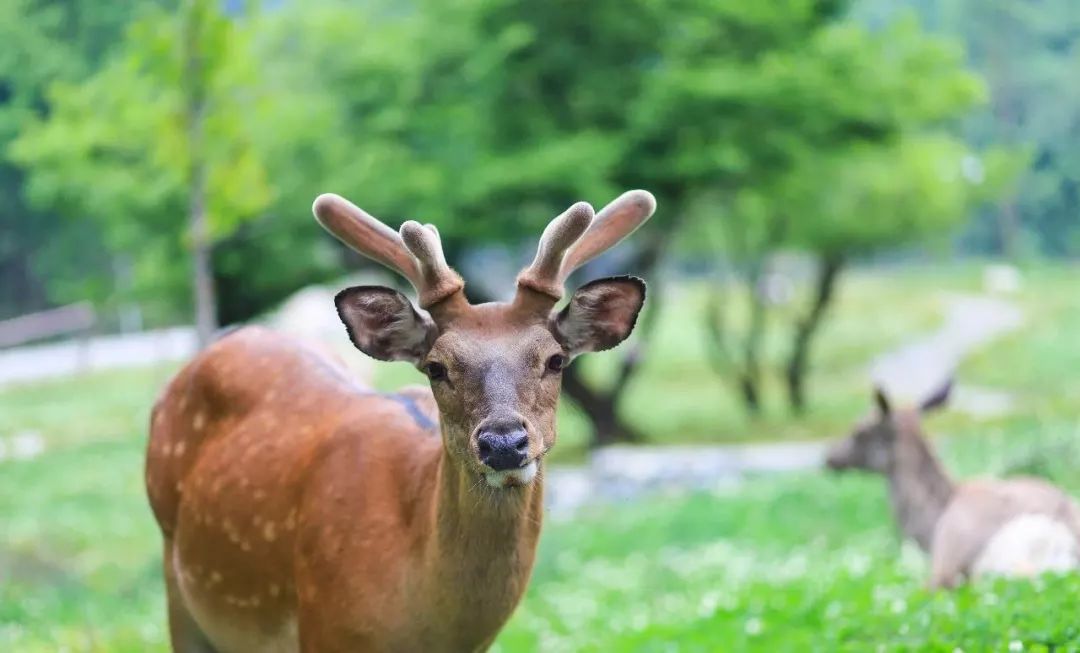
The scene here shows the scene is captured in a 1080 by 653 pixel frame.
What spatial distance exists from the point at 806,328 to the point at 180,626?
17399 mm

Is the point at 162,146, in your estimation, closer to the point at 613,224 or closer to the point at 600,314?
the point at 613,224

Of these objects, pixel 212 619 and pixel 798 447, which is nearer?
pixel 212 619

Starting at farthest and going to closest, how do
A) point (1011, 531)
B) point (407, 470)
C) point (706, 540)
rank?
point (706, 540) < point (1011, 531) < point (407, 470)

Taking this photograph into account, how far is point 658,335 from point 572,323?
2517cm

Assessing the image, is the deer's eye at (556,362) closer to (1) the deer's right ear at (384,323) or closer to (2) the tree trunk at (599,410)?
(1) the deer's right ear at (384,323)

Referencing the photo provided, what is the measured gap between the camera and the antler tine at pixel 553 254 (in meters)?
3.61

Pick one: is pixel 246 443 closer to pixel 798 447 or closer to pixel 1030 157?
pixel 798 447

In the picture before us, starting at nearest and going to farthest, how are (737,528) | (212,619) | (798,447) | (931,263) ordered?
(212,619)
(737,528)
(798,447)
(931,263)

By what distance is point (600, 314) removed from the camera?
374 centimetres

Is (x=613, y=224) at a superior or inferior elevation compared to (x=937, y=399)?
superior

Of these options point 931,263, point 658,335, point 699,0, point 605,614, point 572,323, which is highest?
point 572,323

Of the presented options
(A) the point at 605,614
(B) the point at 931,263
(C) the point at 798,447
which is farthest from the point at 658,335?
(A) the point at 605,614

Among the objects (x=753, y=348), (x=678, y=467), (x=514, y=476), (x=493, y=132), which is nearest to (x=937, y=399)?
(x=678, y=467)

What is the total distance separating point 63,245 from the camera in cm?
1964
